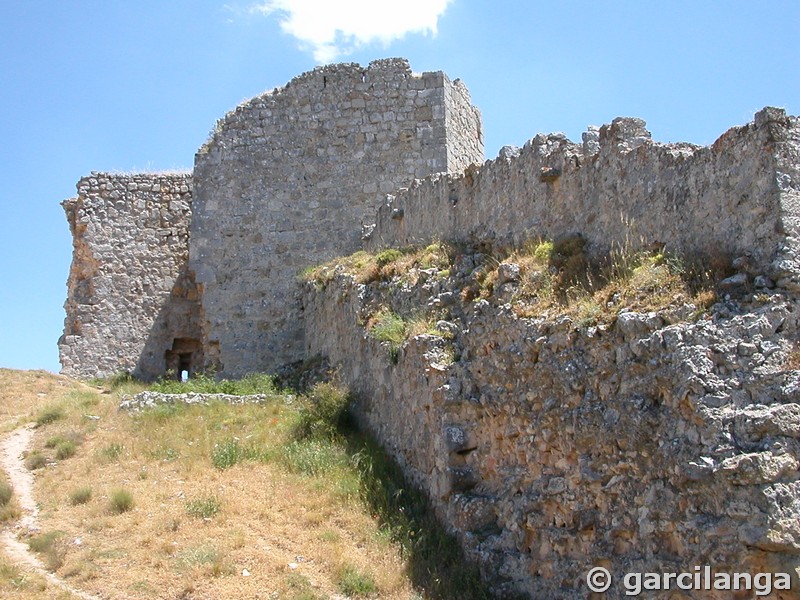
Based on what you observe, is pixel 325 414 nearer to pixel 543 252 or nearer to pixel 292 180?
pixel 543 252

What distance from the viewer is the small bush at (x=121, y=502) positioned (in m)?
9.24

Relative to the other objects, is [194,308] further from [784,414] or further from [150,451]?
[784,414]

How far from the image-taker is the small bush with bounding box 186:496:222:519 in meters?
8.77

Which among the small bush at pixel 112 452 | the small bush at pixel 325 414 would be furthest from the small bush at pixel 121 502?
the small bush at pixel 325 414

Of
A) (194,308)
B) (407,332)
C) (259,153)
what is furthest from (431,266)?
(194,308)

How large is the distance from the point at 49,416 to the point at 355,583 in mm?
7830

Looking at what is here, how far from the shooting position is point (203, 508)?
8828 mm

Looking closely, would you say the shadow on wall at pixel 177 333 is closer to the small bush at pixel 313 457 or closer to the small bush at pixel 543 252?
the small bush at pixel 313 457

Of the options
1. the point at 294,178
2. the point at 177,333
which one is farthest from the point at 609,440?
the point at 177,333

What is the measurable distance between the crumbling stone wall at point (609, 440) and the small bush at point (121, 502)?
298cm

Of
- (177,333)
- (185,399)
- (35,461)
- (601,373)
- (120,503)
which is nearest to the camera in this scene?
(601,373)

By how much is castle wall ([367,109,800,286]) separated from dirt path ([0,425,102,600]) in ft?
18.9

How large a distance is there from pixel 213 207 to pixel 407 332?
8028 mm

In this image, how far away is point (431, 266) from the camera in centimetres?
1041
